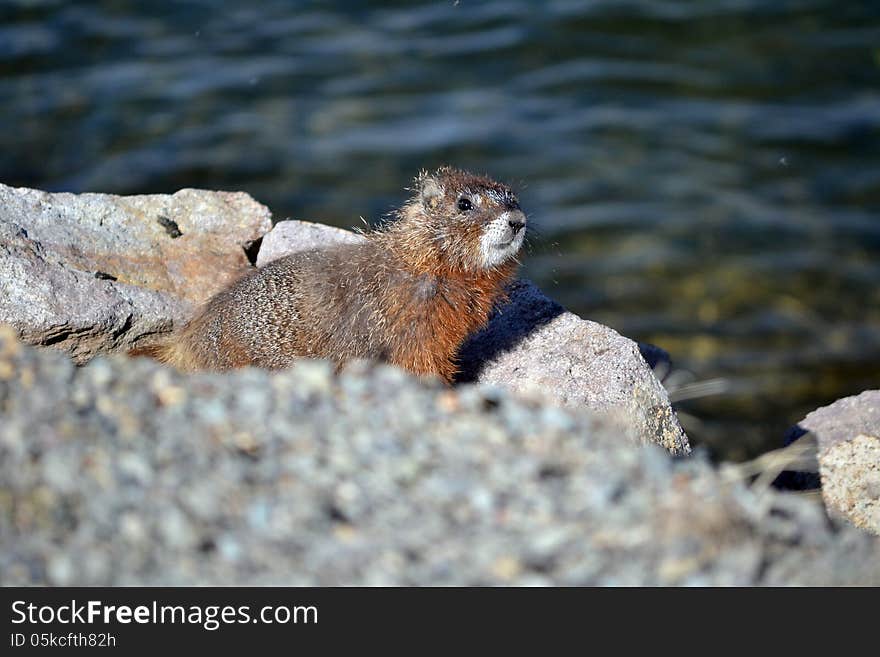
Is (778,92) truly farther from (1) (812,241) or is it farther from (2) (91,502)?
(2) (91,502)

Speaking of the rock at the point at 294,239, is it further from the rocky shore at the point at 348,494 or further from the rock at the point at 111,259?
the rocky shore at the point at 348,494

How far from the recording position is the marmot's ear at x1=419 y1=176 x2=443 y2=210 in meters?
7.19

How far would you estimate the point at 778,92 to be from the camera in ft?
48.2

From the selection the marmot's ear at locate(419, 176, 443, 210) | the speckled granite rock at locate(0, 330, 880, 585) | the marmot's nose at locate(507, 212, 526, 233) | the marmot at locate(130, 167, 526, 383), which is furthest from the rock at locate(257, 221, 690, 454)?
the speckled granite rock at locate(0, 330, 880, 585)

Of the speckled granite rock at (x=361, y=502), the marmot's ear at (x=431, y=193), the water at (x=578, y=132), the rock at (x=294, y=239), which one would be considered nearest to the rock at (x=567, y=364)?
the marmot's ear at (x=431, y=193)

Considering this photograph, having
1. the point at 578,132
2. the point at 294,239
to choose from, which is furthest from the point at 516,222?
the point at 578,132

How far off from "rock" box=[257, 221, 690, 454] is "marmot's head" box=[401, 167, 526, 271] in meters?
0.56

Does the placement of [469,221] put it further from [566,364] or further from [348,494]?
[348,494]

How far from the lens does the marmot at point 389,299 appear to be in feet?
22.4

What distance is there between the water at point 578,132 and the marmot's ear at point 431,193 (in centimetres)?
522

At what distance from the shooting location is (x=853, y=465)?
7.18m

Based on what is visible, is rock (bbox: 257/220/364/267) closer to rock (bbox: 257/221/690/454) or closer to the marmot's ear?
rock (bbox: 257/221/690/454)

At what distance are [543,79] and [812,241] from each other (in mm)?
4460

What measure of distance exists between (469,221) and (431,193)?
386 millimetres
